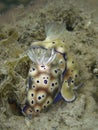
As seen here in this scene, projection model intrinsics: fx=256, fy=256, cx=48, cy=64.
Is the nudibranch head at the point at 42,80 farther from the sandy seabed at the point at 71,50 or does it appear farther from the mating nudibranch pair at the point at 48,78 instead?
the sandy seabed at the point at 71,50

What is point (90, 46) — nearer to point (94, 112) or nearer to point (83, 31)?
point (83, 31)

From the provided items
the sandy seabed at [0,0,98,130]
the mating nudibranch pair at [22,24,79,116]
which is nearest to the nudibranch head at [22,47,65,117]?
the mating nudibranch pair at [22,24,79,116]

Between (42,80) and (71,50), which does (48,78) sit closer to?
(42,80)

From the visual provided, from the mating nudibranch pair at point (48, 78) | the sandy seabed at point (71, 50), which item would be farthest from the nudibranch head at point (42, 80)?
the sandy seabed at point (71, 50)

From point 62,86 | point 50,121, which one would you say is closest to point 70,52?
point 62,86

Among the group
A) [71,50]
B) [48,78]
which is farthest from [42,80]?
[71,50]

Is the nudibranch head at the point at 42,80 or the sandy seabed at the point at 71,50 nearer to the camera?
the sandy seabed at the point at 71,50
